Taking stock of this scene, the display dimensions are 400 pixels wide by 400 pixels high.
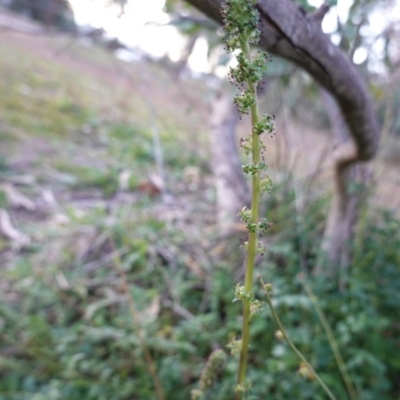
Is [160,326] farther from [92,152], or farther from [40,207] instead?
[92,152]

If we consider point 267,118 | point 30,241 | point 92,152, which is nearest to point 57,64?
point 92,152

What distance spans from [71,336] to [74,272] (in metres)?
0.46

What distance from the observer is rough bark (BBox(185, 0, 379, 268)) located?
64 cm

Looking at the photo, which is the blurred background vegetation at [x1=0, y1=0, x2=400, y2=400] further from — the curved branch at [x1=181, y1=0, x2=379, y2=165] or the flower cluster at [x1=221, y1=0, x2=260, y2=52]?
the flower cluster at [x1=221, y1=0, x2=260, y2=52]

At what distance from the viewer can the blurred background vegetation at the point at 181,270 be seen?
1.36 metres

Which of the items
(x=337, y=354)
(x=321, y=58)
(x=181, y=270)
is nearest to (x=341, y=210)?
(x=337, y=354)

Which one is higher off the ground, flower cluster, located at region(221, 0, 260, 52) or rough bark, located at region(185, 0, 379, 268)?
rough bark, located at region(185, 0, 379, 268)

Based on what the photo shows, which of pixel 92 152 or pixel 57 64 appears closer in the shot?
pixel 92 152

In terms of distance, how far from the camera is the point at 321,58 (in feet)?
2.60

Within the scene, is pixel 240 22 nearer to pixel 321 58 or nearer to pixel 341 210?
pixel 321 58

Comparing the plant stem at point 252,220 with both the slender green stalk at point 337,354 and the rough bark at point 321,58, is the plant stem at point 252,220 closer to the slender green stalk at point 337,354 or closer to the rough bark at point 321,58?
the rough bark at point 321,58

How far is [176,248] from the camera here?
2062 mm

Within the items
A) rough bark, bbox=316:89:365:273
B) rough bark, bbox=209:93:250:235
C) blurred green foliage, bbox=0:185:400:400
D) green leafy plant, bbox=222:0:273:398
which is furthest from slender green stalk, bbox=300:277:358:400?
green leafy plant, bbox=222:0:273:398

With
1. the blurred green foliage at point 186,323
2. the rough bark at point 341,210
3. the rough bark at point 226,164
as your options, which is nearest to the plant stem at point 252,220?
the blurred green foliage at point 186,323
